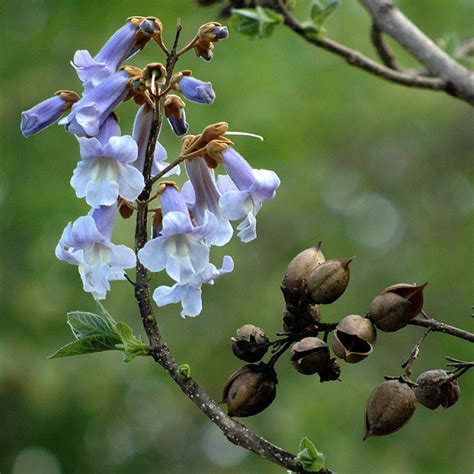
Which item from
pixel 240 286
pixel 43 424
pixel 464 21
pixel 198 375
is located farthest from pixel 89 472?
pixel 464 21

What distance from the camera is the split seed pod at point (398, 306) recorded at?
1649 mm

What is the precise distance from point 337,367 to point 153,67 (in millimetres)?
586

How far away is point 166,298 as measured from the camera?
1.85 metres

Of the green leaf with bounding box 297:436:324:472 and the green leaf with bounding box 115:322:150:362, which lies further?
the green leaf with bounding box 115:322:150:362

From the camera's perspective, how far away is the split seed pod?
1.65 m

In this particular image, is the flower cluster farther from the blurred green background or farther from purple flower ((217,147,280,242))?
the blurred green background

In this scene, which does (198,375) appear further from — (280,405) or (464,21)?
→ (464,21)

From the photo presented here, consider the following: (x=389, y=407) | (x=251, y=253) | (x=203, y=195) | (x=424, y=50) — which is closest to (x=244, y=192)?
(x=203, y=195)

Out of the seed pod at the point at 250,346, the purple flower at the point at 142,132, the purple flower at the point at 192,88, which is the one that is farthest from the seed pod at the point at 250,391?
the purple flower at the point at 192,88

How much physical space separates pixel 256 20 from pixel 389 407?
172 centimetres

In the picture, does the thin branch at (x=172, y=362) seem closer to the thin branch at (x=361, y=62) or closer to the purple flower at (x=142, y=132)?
the purple flower at (x=142, y=132)

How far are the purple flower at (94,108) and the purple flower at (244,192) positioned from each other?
218 millimetres

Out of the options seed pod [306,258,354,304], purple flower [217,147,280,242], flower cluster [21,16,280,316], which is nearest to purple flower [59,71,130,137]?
flower cluster [21,16,280,316]

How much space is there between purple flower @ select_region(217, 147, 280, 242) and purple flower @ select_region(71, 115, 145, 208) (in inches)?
7.1
